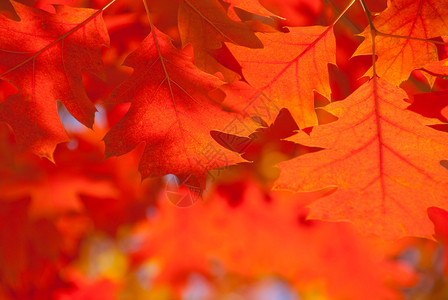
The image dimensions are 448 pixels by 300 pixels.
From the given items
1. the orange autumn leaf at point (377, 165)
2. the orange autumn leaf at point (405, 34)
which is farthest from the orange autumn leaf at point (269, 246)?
the orange autumn leaf at point (405, 34)

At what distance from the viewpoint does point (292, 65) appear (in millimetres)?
620

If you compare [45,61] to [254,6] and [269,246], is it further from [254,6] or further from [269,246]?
[269,246]

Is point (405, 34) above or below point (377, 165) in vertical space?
above

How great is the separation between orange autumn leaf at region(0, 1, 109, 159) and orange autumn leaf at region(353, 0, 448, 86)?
0.42m

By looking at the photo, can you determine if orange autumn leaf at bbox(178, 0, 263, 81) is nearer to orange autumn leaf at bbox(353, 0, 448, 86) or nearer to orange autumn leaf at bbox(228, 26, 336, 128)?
orange autumn leaf at bbox(228, 26, 336, 128)

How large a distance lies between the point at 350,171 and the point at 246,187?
951 millimetres

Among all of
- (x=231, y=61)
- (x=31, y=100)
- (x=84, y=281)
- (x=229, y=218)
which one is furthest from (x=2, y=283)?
(x=231, y=61)

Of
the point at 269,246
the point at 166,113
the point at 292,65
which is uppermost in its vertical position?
the point at 292,65

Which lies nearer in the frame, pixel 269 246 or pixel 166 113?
pixel 166 113

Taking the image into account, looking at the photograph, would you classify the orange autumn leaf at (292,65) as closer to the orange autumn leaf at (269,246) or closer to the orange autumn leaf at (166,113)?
the orange autumn leaf at (166,113)

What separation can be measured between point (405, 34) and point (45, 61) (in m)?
0.55

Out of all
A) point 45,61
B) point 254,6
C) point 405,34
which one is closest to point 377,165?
point 405,34

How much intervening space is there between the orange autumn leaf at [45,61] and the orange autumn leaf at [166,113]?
6cm

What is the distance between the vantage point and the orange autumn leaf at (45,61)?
0.62m
